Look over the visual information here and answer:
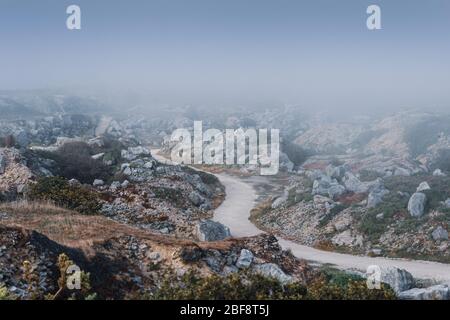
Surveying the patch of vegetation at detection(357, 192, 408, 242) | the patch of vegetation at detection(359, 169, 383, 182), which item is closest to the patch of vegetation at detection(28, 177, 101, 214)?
the patch of vegetation at detection(357, 192, 408, 242)

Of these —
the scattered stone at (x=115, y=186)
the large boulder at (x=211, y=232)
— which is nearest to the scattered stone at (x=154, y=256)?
the large boulder at (x=211, y=232)

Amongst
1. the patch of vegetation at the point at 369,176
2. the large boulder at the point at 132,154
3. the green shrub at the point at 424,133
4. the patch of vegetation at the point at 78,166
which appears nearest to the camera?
the patch of vegetation at the point at 78,166

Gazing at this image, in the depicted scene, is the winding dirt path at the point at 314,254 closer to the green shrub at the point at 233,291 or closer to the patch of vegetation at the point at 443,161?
Result: the green shrub at the point at 233,291

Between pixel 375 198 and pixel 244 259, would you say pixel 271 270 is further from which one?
pixel 375 198
